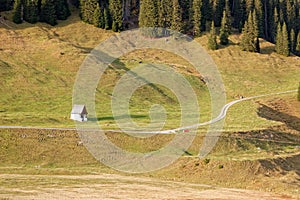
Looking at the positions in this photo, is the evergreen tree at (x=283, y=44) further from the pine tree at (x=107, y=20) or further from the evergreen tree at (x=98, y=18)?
the evergreen tree at (x=98, y=18)

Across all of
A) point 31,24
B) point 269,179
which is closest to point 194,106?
point 269,179

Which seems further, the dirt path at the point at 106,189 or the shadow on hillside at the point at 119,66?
the shadow on hillside at the point at 119,66

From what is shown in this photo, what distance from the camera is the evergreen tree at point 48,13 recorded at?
133 metres

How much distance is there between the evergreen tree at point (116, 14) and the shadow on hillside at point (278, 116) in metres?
58.9

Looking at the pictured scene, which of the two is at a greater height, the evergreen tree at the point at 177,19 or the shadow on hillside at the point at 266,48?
the evergreen tree at the point at 177,19

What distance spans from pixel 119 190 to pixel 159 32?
103 meters

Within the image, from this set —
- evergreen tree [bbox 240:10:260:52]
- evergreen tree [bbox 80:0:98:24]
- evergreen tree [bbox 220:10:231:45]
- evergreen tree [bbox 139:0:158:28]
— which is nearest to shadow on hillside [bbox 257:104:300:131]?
evergreen tree [bbox 240:10:260:52]

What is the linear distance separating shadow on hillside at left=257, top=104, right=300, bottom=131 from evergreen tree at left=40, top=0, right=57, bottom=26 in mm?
70479

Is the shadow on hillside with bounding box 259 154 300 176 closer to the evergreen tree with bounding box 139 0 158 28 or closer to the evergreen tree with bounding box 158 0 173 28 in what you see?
the evergreen tree with bounding box 139 0 158 28

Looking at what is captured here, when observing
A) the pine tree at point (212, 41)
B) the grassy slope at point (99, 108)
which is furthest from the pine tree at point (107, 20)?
the pine tree at point (212, 41)

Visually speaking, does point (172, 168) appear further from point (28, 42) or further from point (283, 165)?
point (28, 42)

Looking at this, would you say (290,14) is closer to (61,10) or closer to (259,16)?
(259,16)

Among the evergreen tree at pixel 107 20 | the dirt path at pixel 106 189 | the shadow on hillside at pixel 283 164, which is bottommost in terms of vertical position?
the evergreen tree at pixel 107 20

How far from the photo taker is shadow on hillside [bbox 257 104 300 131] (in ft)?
281
